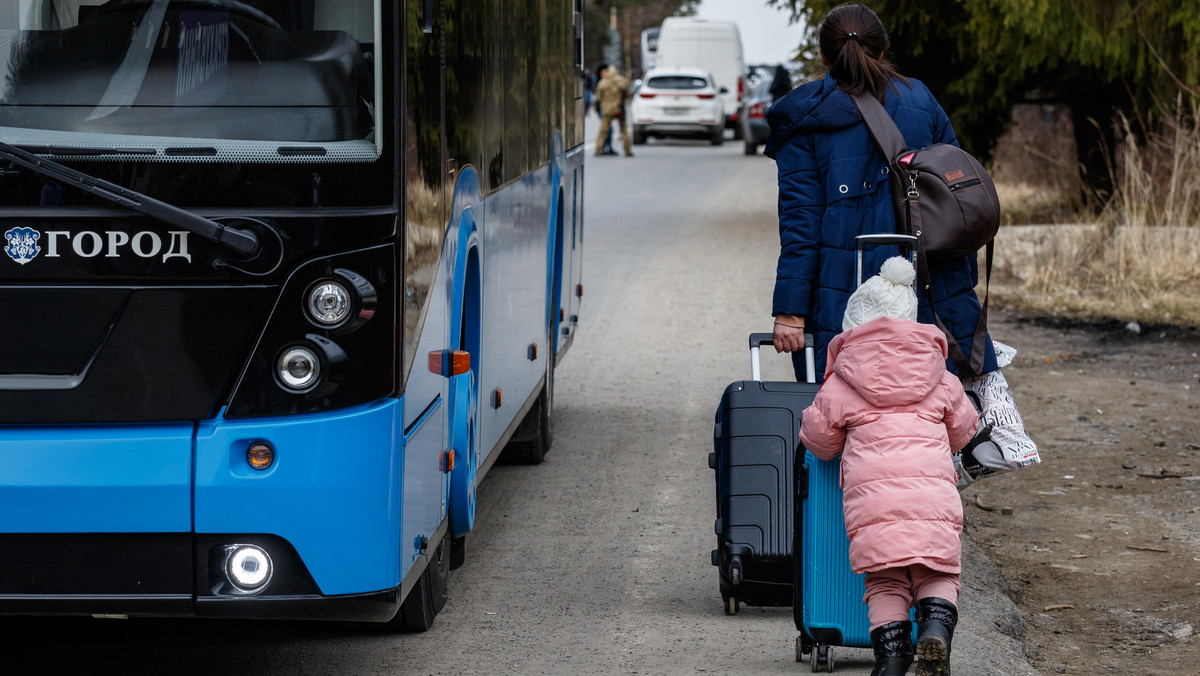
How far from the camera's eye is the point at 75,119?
12.2 feet

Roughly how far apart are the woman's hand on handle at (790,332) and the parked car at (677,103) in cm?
3073

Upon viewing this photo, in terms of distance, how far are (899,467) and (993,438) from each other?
925 millimetres

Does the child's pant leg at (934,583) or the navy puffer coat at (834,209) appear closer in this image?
the child's pant leg at (934,583)

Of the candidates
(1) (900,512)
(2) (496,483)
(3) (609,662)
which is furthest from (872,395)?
(2) (496,483)

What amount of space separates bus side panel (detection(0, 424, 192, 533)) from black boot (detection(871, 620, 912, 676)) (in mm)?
1807

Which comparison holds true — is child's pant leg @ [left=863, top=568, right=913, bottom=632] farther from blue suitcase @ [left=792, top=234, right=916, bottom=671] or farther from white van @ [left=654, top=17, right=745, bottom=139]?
white van @ [left=654, top=17, right=745, bottom=139]

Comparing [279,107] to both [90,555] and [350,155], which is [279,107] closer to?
[350,155]

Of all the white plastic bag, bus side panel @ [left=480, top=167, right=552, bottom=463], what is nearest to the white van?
bus side panel @ [left=480, top=167, right=552, bottom=463]

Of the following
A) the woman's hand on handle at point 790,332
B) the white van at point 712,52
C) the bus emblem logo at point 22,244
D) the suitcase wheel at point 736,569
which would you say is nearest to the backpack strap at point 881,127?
the woman's hand on handle at point 790,332

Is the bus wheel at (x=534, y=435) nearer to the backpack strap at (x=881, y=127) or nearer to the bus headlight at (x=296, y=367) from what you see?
the backpack strap at (x=881, y=127)

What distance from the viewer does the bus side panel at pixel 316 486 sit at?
3.72 meters

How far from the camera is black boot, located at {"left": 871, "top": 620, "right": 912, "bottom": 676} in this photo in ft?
13.6

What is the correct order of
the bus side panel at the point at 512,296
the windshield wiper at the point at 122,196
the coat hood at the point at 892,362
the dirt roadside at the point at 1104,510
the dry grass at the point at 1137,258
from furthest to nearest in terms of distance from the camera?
the dry grass at the point at 1137,258 < the bus side panel at the point at 512,296 < the dirt roadside at the point at 1104,510 < the coat hood at the point at 892,362 < the windshield wiper at the point at 122,196

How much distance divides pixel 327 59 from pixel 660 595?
2.55 metres
